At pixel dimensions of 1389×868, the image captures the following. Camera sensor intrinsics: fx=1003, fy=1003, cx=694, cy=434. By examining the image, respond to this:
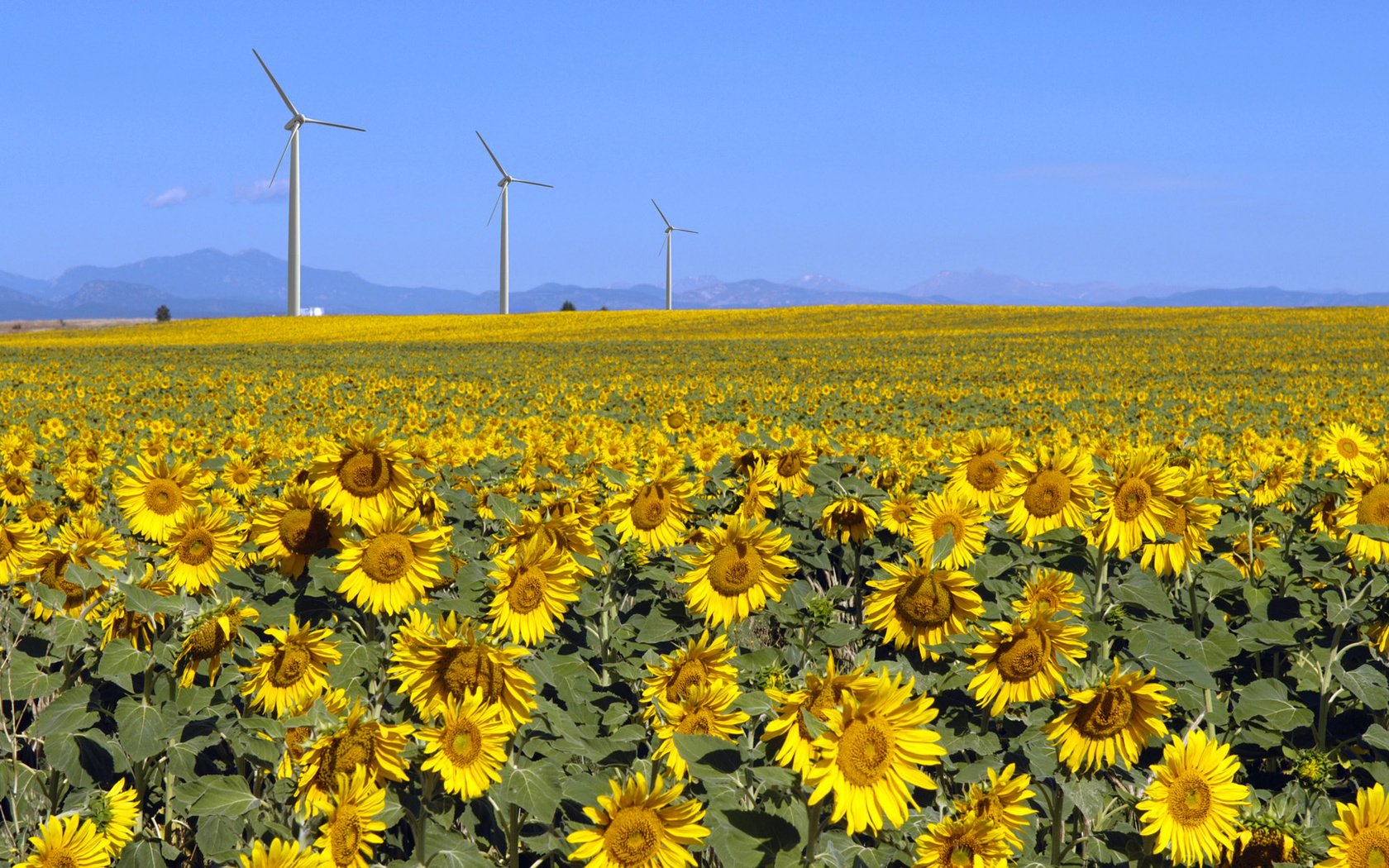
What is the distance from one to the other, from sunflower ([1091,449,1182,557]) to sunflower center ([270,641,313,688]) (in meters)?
2.82

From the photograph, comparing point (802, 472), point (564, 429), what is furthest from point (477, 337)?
point (802, 472)

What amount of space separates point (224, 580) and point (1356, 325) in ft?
210

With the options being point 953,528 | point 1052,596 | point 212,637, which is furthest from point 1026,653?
point 212,637

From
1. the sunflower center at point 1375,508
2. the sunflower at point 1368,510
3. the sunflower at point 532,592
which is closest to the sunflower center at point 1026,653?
the sunflower at point 532,592

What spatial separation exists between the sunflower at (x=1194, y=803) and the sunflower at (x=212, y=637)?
8.99ft

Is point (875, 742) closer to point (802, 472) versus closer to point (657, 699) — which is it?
point (657, 699)

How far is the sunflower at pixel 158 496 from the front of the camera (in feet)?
14.1

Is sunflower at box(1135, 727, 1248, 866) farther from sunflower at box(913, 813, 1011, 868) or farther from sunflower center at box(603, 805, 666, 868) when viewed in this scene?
sunflower center at box(603, 805, 666, 868)

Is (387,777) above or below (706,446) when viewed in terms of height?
below

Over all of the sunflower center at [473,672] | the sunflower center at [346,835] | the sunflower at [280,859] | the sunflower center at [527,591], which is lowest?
the sunflower center at [346,835]

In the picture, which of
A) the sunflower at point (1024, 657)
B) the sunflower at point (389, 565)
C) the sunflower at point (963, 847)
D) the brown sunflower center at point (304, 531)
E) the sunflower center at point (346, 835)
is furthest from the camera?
the brown sunflower center at point (304, 531)

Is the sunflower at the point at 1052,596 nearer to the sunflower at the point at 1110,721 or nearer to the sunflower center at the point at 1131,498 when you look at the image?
the sunflower at the point at 1110,721

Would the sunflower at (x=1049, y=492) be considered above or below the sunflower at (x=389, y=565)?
above

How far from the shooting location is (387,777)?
270cm
